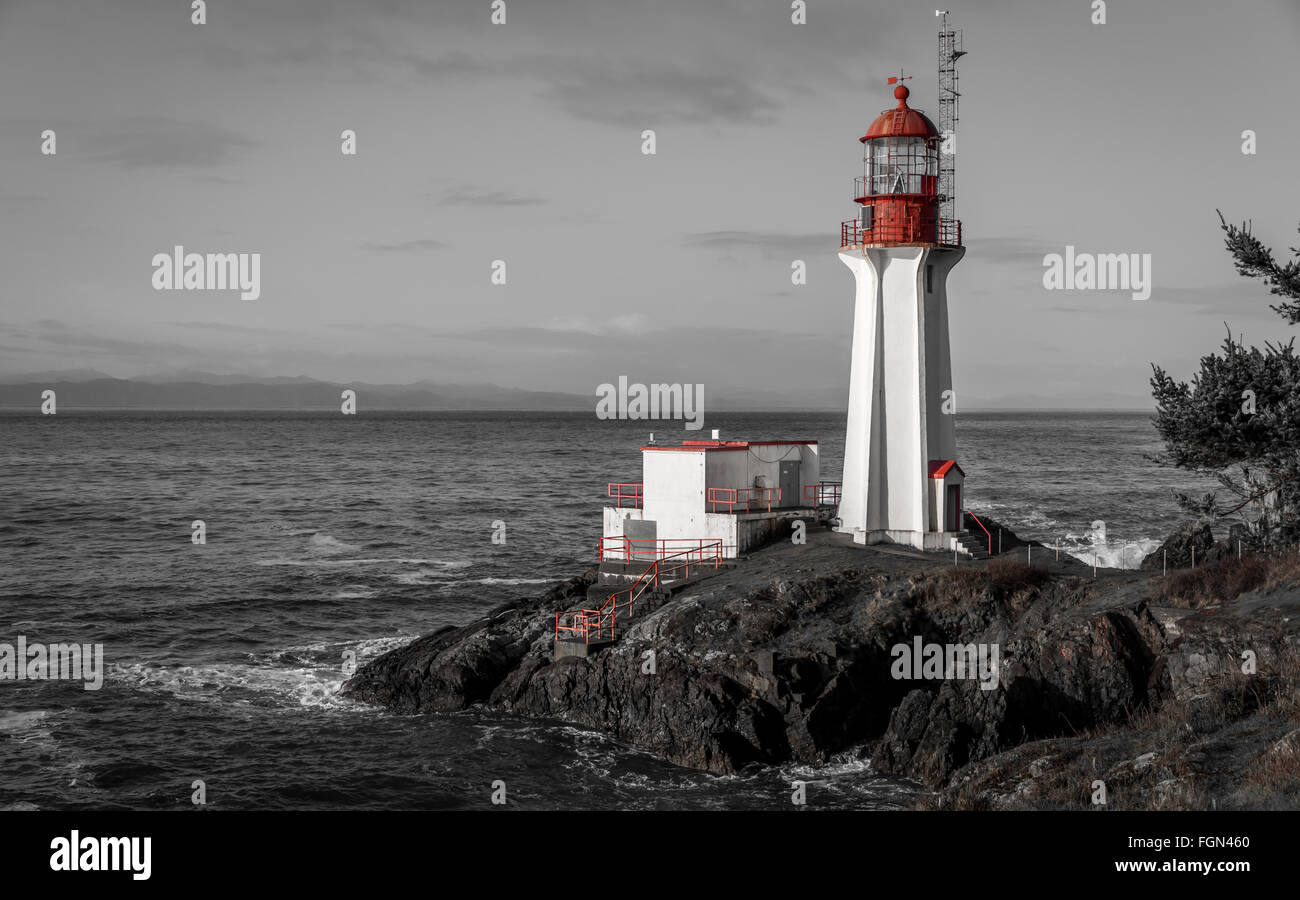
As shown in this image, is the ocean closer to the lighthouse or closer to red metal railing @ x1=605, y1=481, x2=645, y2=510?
red metal railing @ x1=605, y1=481, x2=645, y2=510

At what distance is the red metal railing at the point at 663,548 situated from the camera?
35.2 metres

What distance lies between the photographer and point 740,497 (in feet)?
121

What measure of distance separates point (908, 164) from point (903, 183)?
57 cm

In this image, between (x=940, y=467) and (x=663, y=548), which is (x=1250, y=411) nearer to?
(x=940, y=467)

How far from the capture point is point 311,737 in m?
28.4

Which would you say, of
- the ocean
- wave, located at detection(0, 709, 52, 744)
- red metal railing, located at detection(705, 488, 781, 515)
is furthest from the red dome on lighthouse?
wave, located at detection(0, 709, 52, 744)

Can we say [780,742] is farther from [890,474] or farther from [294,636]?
[294,636]

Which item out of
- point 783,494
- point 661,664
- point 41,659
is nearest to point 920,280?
point 783,494

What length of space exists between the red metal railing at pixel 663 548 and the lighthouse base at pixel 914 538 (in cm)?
426

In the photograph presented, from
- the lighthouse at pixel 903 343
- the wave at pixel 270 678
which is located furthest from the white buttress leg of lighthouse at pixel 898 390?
the wave at pixel 270 678

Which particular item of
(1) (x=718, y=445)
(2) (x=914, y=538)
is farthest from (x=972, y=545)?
(1) (x=718, y=445)

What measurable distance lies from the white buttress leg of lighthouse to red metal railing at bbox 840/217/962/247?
12.2 inches

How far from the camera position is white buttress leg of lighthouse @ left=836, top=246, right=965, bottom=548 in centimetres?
3394
